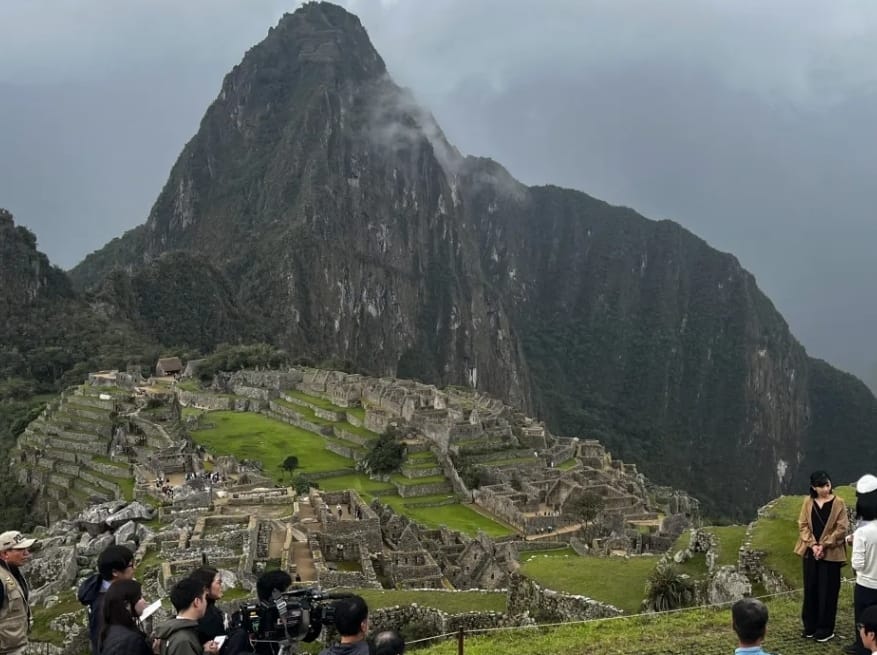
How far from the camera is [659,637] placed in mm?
9273

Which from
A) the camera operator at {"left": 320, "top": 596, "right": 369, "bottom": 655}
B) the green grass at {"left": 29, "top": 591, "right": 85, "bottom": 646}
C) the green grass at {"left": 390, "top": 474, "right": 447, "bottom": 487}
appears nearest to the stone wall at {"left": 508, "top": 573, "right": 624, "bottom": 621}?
the camera operator at {"left": 320, "top": 596, "right": 369, "bottom": 655}

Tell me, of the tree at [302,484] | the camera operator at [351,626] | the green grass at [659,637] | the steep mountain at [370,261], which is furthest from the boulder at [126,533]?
the steep mountain at [370,261]

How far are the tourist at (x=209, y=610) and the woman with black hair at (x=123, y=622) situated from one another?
0.44m

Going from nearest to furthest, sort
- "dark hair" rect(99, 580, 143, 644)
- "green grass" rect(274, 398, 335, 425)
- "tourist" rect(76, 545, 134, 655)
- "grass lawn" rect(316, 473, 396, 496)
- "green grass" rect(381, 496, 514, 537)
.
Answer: "dark hair" rect(99, 580, 143, 644), "tourist" rect(76, 545, 134, 655), "green grass" rect(381, 496, 514, 537), "grass lawn" rect(316, 473, 396, 496), "green grass" rect(274, 398, 335, 425)

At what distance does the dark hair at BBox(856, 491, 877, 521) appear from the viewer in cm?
739

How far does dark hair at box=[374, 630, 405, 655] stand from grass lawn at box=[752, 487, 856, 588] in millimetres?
7568

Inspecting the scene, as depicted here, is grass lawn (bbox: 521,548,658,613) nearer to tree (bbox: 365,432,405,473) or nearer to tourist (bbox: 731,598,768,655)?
tourist (bbox: 731,598,768,655)

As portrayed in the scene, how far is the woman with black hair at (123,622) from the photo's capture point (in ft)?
19.1

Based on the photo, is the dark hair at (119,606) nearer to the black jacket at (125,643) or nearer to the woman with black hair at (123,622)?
the woman with black hair at (123,622)

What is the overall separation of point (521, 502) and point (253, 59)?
17149 cm

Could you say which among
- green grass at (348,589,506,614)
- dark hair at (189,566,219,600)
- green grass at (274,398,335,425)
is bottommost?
green grass at (348,589,506,614)

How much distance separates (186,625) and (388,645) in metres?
1.50

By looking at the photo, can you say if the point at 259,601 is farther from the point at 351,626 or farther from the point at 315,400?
the point at 315,400

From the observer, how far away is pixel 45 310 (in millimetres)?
92875
